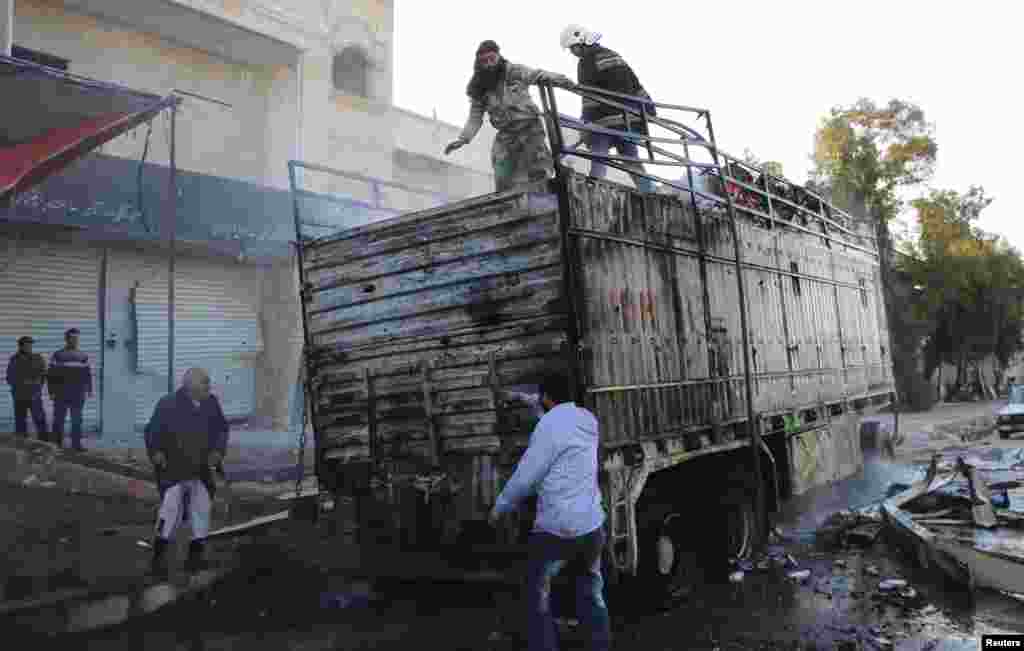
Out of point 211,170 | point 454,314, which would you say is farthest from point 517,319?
point 211,170

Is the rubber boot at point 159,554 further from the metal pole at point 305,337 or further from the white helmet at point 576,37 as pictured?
the white helmet at point 576,37

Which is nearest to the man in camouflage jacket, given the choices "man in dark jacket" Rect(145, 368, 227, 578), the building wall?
"man in dark jacket" Rect(145, 368, 227, 578)

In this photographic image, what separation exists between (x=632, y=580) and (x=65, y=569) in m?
4.50

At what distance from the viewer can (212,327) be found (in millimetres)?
12938

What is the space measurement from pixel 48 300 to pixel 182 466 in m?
6.84

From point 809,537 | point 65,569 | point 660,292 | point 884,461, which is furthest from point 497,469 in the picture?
point 884,461

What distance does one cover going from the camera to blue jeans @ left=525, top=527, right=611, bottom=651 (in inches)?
148

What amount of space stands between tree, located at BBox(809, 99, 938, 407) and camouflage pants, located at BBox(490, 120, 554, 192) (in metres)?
23.9

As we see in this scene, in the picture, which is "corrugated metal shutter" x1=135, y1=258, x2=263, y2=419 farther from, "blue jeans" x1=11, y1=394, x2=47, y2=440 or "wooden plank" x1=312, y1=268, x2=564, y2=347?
"wooden plank" x1=312, y1=268, x2=564, y2=347

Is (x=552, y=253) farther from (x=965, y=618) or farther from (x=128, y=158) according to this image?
(x=128, y=158)

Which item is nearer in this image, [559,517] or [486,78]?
[559,517]

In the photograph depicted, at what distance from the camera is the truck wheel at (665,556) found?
512 cm

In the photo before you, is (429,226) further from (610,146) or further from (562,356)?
(610,146)

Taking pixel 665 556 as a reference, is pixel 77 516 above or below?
above
